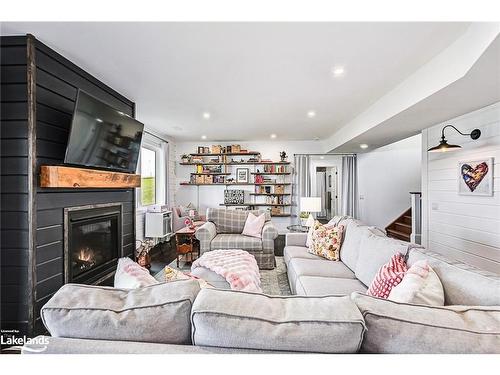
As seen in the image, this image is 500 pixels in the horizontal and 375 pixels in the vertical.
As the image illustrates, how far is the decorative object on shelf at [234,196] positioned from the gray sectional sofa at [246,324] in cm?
555

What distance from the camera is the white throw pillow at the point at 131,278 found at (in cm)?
119

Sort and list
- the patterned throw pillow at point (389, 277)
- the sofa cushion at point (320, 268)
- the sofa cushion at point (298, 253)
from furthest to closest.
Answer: the sofa cushion at point (298, 253), the sofa cushion at point (320, 268), the patterned throw pillow at point (389, 277)

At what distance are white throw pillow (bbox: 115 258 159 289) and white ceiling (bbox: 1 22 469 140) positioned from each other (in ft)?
5.49

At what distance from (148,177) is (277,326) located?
5202 mm

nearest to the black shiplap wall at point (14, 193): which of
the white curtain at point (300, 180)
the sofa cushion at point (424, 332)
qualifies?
the sofa cushion at point (424, 332)

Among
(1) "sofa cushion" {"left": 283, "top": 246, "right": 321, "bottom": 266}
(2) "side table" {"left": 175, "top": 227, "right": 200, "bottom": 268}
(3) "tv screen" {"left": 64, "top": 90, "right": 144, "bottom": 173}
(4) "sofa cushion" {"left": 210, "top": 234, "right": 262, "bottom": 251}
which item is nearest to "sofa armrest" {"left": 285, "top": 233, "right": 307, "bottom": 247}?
(1) "sofa cushion" {"left": 283, "top": 246, "right": 321, "bottom": 266}

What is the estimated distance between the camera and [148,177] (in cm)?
548

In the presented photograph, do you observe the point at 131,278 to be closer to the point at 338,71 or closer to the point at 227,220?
the point at 338,71

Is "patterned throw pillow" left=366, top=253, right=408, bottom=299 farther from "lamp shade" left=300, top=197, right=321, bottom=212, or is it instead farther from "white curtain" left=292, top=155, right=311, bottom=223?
"white curtain" left=292, top=155, right=311, bottom=223

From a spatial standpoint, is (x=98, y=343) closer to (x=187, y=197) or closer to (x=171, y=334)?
(x=171, y=334)

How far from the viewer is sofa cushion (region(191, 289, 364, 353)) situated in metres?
0.81

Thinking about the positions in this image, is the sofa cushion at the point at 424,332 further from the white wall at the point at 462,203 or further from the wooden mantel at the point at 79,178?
the white wall at the point at 462,203

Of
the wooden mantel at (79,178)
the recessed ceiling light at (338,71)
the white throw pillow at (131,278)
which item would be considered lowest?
the white throw pillow at (131,278)
